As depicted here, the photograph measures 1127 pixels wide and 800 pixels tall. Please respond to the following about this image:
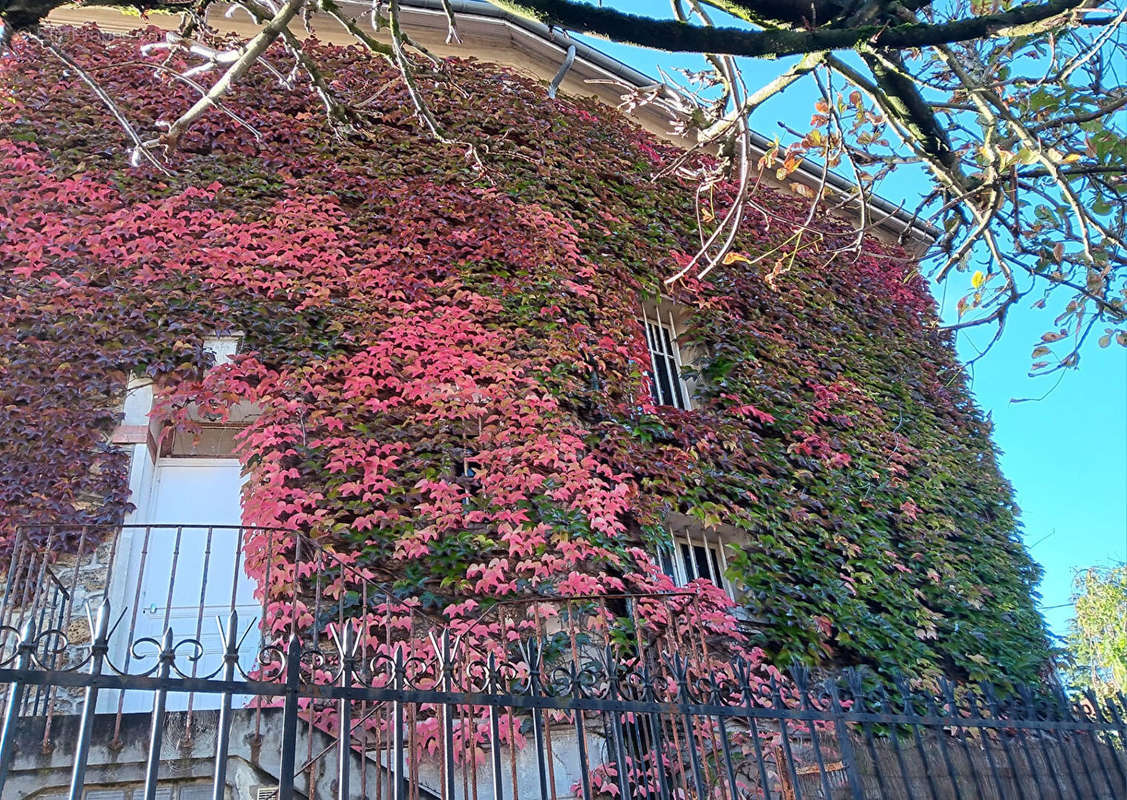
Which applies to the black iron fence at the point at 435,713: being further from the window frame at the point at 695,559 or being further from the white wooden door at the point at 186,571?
the window frame at the point at 695,559

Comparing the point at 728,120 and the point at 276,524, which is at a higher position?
the point at 728,120

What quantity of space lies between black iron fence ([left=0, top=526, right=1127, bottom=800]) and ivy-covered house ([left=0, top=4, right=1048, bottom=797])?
33 cm

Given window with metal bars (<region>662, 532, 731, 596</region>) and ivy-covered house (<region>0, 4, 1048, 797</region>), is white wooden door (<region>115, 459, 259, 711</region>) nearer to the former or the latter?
ivy-covered house (<region>0, 4, 1048, 797</region>)

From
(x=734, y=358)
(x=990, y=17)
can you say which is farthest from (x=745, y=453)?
(x=990, y=17)

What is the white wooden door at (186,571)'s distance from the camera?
5.50 meters

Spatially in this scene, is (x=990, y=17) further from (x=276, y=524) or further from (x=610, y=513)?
(x=276, y=524)

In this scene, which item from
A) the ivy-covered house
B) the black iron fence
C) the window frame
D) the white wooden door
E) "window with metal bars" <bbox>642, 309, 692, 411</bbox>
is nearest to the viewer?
the black iron fence

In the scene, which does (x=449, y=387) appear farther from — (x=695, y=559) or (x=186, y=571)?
(x=695, y=559)

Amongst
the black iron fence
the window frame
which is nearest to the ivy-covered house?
the window frame

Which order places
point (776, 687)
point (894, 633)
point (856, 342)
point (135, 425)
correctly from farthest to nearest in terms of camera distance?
point (856, 342)
point (894, 633)
point (135, 425)
point (776, 687)

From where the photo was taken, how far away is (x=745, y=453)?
7.86 m

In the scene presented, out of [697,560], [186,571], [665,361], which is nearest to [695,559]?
[697,560]

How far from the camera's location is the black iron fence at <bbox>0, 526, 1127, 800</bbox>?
2609 millimetres

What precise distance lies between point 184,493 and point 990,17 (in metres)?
5.81
